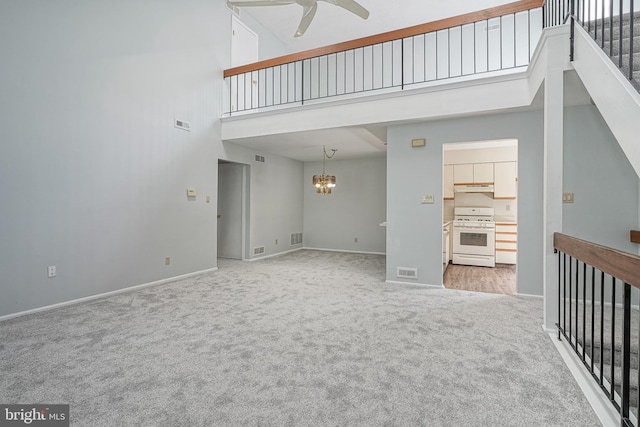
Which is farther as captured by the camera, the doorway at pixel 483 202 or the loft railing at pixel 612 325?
the doorway at pixel 483 202

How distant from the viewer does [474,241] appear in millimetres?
6164

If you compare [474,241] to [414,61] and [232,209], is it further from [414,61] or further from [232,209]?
[232,209]

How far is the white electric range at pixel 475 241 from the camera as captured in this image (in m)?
6.04

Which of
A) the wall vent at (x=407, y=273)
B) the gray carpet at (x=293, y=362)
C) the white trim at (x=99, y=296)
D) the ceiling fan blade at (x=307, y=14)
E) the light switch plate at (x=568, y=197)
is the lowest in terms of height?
the gray carpet at (x=293, y=362)

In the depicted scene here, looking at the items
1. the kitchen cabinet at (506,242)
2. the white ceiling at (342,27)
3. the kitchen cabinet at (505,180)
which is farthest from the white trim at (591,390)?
the kitchen cabinet at (505,180)

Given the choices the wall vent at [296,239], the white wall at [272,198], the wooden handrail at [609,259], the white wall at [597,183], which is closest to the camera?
the wooden handrail at [609,259]

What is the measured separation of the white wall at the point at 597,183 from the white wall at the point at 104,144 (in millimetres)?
5222

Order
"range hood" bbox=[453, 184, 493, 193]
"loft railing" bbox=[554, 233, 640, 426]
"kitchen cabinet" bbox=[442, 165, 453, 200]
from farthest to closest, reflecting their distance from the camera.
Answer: "kitchen cabinet" bbox=[442, 165, 453, 200] → "range hood" bbox=[453, 184, 493, 193] → "loft railing" bbox=[554, 233, 640, 426]

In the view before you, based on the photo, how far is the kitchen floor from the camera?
4.44 metres

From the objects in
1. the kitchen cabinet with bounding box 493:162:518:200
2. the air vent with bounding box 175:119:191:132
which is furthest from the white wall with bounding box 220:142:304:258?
the kitchen cabinet with bounding box 493:162:518:200

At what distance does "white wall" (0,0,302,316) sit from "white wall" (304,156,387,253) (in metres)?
3.20

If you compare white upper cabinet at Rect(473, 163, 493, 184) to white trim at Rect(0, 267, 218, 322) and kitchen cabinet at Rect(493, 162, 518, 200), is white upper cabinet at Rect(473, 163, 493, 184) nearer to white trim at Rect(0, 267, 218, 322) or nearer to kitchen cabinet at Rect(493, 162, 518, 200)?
kitchen cabinet at Rect(493, 162, 518, 200)

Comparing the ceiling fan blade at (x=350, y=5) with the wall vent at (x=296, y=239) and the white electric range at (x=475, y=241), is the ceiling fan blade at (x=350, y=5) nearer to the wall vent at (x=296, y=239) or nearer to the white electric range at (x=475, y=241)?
the white electric range at (x=475, y=241)

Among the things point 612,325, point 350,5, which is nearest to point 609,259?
point 612,325
